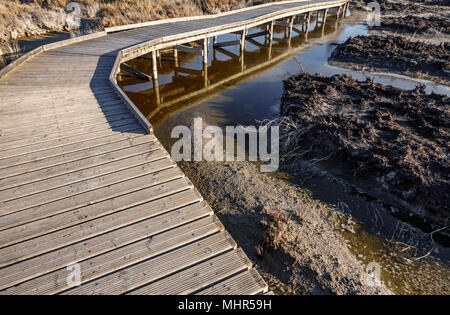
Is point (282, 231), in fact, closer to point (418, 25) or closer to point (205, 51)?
point (205, 51)

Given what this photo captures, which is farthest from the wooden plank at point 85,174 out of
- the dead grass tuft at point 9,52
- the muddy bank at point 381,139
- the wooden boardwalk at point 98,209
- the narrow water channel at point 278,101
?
the dead grass tuft at point 9,52

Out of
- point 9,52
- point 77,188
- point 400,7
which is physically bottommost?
point 77,188

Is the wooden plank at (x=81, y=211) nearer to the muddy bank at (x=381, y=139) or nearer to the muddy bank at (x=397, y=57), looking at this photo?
the muddy bank at (x=381, y=139)

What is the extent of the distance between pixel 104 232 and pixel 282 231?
2897mm

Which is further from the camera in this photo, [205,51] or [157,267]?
[205,51]

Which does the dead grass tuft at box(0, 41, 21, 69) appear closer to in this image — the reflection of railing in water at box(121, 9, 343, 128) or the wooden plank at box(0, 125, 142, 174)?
the reflection of railing in water at box(121, 9, 343, 128)

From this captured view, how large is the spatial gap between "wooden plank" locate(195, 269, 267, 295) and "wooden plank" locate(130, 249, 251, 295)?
6 cm

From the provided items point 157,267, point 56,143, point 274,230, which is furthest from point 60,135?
point 274,230

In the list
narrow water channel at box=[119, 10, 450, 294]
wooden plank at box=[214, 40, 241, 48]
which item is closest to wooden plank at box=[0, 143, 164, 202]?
narrow water channel at box=[119, 10, 450, 294]

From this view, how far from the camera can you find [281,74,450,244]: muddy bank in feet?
18.9

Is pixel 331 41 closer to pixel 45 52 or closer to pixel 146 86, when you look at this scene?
pixel 146 86

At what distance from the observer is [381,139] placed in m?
7.20
